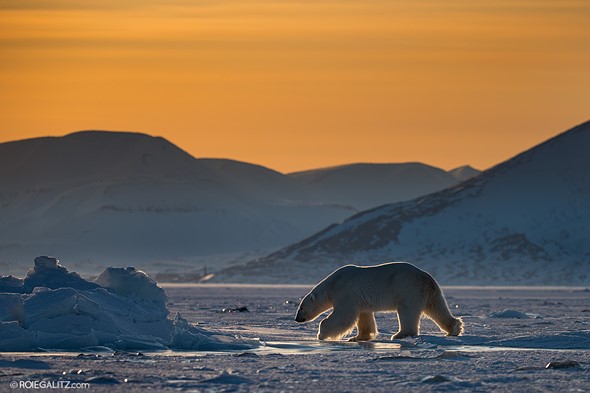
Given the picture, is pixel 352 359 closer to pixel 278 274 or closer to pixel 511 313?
pixel 511 313

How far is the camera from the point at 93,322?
89.5ft

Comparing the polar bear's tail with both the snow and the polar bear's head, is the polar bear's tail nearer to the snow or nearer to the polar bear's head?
the polar bear's head

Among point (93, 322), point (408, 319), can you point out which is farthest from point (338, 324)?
point (93, 322)

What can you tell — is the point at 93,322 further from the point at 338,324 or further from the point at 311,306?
the point at 311,306

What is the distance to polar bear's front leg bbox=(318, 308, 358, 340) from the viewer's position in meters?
29.7

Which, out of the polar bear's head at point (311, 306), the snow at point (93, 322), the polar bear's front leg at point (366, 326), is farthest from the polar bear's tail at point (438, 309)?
the snow at point (93, 322)

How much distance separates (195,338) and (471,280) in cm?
15635

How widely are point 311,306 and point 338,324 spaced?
1.35m

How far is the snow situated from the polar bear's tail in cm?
434

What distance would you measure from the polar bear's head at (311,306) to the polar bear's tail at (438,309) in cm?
233

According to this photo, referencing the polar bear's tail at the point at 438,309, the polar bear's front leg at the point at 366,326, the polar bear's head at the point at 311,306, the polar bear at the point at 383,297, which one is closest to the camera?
the polar bear at the point at 383,297

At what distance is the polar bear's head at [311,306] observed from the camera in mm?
30844

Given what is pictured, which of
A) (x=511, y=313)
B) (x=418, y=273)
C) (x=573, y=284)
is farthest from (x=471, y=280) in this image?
(x=418, y=273)

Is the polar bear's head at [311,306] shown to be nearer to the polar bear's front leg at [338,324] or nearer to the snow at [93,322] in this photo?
the polar bear's front leg at [338,324]
